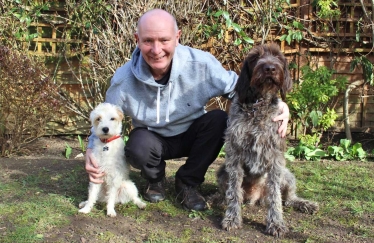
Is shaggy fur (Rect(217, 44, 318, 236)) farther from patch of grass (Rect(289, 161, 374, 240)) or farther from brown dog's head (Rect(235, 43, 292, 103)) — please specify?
patch of grass (Rect(289, 161, 374, 240))

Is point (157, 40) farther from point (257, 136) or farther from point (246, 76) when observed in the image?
point (257, 136)

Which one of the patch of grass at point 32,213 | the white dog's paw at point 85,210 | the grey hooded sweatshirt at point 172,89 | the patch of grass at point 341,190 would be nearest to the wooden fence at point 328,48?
the patch of grass at point 341,190

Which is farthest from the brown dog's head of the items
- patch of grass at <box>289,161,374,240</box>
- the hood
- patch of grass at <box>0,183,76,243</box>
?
patch of grass at <box>0,183,76,243</box>

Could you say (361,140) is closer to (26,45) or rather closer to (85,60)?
(85,60)

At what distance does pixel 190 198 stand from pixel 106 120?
1106 mm

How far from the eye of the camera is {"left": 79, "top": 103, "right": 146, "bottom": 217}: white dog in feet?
12.2

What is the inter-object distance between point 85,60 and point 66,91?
0.73 m

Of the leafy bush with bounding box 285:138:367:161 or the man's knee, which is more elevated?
the man's knee

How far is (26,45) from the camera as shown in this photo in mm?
6660

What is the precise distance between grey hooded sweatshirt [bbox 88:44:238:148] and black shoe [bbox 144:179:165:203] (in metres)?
0.62

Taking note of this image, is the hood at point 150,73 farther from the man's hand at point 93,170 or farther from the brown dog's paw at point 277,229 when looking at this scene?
the brown dog's paw at point 277,229

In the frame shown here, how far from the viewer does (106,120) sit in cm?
369

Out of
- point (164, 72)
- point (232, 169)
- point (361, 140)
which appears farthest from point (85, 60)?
point (361, 140)

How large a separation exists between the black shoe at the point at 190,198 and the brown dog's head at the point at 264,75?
3.56 feet
